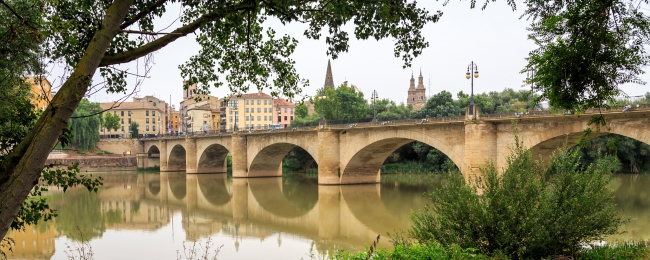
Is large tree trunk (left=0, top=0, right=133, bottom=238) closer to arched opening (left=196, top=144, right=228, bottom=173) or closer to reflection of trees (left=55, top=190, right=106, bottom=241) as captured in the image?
reflection of trees (left=55, top=190, right=106, bottom=241)

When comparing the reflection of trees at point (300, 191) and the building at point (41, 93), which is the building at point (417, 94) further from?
the building at point (41, 93)

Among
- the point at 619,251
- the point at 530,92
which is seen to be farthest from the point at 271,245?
the point at 530,92

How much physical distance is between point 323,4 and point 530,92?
9.94 feet

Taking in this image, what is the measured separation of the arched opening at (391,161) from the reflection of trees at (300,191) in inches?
111

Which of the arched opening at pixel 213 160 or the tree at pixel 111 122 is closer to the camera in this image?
the arched opening at pixel 213 160

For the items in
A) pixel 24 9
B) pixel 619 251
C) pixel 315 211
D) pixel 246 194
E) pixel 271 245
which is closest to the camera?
pixel 24 9

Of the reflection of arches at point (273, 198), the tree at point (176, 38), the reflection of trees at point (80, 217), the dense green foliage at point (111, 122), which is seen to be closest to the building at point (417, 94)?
the dense green foliage at point (111, 122)

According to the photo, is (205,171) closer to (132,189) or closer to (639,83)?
(132,189)

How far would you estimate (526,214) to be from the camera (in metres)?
8.91

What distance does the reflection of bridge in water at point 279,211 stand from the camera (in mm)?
19969

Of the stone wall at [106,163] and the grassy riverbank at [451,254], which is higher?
the grassy riverbank at [451,254]

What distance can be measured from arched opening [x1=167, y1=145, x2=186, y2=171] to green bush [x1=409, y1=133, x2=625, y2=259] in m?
51.2

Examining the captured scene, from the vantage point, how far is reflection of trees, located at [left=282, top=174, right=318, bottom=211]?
28.3m

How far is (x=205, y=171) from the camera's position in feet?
174
